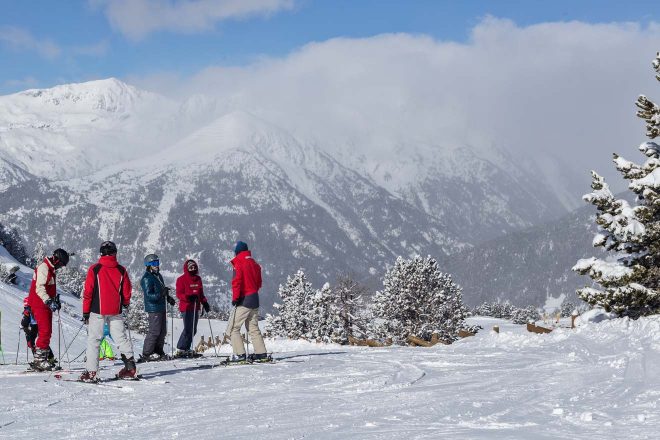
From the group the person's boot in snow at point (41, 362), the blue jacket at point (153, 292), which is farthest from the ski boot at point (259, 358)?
the person's boot in snow at point (41, 362)

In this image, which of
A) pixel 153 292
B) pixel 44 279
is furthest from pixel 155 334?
pixel 44 279

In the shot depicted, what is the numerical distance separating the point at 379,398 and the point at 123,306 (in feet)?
17.1

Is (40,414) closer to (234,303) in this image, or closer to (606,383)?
(234,303)

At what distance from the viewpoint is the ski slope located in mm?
7047

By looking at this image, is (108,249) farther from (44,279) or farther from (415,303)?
(415,303)

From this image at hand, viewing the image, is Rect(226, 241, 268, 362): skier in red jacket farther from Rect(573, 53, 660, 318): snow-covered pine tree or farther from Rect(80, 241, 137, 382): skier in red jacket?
Rect(573, 53, 660, 318): snow-covered pine tree

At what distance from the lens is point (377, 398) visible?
9.27 m

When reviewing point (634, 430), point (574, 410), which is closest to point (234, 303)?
point (574, 410)

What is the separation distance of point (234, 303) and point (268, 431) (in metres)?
6.93

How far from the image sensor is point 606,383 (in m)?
9.25

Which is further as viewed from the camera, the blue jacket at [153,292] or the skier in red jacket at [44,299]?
the blue jacket at [153,292]

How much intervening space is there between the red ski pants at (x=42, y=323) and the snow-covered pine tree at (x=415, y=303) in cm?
3866

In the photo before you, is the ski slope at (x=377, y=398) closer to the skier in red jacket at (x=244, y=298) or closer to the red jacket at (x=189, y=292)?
the skier in red jacket at (x=244, y=298)

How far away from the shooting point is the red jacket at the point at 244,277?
45.3 ft
